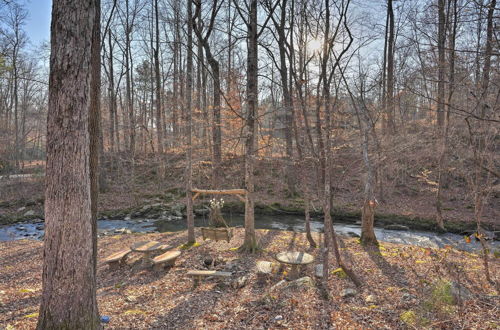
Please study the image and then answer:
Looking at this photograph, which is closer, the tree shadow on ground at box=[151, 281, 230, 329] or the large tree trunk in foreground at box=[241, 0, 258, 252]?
the tree shadow on ground at box=[151, 281, 230, 329]

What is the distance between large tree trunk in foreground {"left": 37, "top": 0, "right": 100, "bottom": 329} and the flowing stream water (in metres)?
9.21

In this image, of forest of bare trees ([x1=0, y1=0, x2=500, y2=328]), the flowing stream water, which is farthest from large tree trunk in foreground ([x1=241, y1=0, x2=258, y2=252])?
the flowing stream water

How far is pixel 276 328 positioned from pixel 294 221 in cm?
1032

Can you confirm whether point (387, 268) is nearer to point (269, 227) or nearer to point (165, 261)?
point (165, 261)

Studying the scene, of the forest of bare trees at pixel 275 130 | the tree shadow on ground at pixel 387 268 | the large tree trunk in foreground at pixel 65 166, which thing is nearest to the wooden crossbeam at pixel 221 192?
the forest of bare trees at pixel 275 130

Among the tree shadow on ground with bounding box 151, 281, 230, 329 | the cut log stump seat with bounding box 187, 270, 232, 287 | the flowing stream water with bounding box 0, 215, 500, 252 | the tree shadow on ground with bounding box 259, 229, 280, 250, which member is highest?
the cut log stump seat with bounding box 187, 270, 232, 287

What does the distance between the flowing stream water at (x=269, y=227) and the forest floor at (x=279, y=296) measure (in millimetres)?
2720

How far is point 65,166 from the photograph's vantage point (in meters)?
3.39

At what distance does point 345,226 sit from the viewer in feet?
42.9

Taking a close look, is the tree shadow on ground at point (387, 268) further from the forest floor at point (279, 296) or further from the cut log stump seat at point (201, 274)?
the cut log stump seat at point (201, 274)

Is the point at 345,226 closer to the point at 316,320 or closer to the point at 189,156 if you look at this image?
the point at 189,156

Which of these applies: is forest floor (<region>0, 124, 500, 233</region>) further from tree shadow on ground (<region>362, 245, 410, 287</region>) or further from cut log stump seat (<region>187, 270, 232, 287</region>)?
cut log stump seat (<region>187, 270, 232, 287</region>)

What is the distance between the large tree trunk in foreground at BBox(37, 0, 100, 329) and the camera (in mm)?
3381

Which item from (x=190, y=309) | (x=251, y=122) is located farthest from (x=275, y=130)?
(x=190, y=309)
